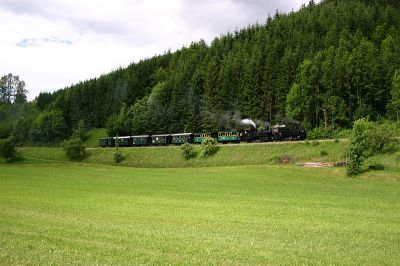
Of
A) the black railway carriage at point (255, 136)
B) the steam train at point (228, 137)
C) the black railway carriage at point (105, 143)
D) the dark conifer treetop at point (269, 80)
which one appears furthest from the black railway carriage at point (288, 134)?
the black railway carriage at point (105, 143)

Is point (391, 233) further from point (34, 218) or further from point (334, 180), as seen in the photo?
point (334, 180)

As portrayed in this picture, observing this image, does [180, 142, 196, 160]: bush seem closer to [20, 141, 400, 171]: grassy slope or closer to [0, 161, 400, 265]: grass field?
[20, 141, 400, 171]: grassy slope

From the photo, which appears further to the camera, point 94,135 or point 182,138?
point 94,135

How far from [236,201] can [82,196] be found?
13.3m

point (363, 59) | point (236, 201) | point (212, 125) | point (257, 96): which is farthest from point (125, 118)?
point (236, 201)

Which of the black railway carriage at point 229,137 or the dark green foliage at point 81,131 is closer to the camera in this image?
the black railway carriage at point 229,137

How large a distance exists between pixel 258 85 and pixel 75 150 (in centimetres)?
4708

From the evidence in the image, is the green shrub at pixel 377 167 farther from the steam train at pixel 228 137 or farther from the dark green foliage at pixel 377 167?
the steam train at pixel 228 137

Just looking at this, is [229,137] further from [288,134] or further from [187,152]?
[288,134]

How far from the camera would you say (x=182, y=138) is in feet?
294

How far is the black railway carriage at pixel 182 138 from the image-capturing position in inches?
3487

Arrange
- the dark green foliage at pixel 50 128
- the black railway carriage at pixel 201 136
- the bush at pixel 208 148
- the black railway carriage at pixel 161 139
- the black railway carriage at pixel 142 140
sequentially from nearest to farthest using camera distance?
the bush at pixel 208 148
the black railway carriage at pixel 201 136
the black railway carriage at pixel 161 139
the black railway carriage at pixel 142 140
the dark green foliage at pixel 50 128

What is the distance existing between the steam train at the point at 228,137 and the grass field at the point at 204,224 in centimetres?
2993

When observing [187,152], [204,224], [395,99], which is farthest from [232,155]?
[204,224]
